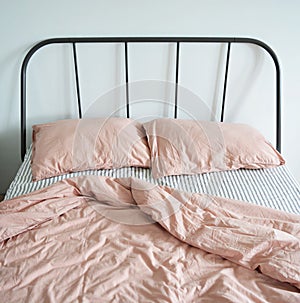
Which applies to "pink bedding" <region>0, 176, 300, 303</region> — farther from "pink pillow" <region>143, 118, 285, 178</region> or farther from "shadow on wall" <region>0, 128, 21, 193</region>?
"shadow on wall" <region>0, 128, 21, 193</region>

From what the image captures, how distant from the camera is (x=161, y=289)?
1168 millimetres

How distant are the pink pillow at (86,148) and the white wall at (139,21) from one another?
44cm

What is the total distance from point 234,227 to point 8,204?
883 millimetres

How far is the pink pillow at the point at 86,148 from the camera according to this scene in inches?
71.7

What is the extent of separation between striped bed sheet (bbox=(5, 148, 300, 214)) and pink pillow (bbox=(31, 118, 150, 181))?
43mm

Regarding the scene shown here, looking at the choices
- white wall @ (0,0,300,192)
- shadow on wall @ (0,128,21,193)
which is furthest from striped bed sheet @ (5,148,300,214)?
white wall @ (0,0,300,192)

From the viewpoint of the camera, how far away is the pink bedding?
3.82 ft

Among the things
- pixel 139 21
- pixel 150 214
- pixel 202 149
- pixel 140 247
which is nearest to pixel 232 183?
pixel 202 149

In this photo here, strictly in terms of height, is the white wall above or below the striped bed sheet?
above

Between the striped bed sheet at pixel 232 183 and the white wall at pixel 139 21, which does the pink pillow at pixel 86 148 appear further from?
the white wall at pixel 139 21

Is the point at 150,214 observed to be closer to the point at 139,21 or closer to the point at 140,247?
the point at 140,247

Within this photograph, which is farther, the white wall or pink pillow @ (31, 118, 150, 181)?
the white wall

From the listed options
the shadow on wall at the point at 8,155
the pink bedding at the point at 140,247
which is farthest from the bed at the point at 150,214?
the shadow on wall at the point at 8,155

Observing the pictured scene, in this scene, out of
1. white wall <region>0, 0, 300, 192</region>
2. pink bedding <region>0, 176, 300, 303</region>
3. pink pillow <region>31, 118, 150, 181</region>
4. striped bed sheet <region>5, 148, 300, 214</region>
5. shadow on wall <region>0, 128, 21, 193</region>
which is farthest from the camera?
shadow on wall <region>0, 128, 21, 193</region>
